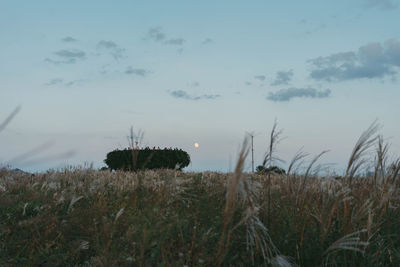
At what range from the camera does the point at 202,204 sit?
560 cm

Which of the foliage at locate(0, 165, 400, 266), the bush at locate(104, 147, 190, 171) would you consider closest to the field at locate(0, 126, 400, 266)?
the foliage at locate(0, 165, 400, 266)

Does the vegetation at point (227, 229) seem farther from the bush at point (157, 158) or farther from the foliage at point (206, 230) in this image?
the bush at point (157, 158)

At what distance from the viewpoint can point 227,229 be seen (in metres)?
4.30

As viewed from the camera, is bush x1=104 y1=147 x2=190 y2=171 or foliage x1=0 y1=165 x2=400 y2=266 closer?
foliage x1=0 y1=165 x2=400 y2=266

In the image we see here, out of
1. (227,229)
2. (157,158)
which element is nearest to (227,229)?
(227,229)

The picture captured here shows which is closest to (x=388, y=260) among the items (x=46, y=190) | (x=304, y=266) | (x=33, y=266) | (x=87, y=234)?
(x=304, y=266)

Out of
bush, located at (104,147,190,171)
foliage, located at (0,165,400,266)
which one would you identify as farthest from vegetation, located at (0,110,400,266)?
bush, located at (104,147,190,171)

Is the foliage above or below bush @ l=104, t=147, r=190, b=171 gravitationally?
below

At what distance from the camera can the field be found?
3.60 metres

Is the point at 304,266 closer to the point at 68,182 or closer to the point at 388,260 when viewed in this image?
the point at 388,260

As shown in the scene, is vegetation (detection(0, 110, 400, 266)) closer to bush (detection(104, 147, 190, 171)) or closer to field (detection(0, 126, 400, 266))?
field (detection(0, 126, 400, 266))

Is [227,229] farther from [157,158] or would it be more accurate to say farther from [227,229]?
[157,158]

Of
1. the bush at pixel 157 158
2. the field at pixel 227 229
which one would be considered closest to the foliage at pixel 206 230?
the field at pixel 227 229

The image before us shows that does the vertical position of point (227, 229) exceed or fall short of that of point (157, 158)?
it falls short
